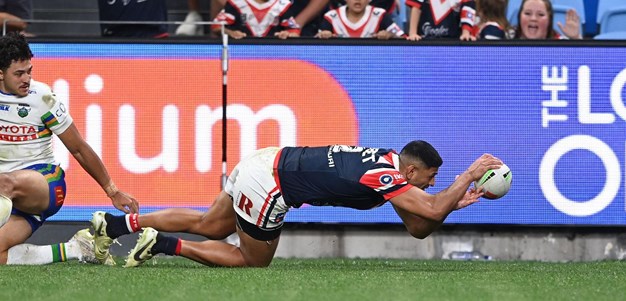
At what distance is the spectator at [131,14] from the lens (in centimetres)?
1279

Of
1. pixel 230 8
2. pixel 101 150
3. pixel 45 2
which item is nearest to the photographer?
pixel 101 150

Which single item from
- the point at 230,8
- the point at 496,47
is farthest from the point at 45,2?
the point at 496,47

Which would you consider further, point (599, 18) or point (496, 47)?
point (599, 18)

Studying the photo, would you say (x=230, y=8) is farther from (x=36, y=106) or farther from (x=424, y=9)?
(x=36, y=106)

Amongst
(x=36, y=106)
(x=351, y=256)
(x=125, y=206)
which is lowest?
(x=351, y=256)

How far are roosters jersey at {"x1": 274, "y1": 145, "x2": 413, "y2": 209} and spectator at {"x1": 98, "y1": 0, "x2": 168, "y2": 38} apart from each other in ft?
11.2

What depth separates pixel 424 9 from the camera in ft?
43.1

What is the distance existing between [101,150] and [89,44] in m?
1.00

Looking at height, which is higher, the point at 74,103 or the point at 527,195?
the point at 74,103

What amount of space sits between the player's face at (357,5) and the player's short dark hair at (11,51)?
3.99 meters

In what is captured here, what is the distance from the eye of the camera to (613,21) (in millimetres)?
13656

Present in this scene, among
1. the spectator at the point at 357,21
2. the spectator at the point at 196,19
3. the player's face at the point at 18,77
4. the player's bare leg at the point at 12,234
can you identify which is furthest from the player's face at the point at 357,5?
the player's bare leg at the point at 12,234

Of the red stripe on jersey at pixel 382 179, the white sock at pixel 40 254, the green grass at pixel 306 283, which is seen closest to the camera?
the green grass at pixel 306 283

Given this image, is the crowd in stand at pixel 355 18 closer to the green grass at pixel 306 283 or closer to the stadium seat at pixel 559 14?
the stadium seat at pixel 559 14
